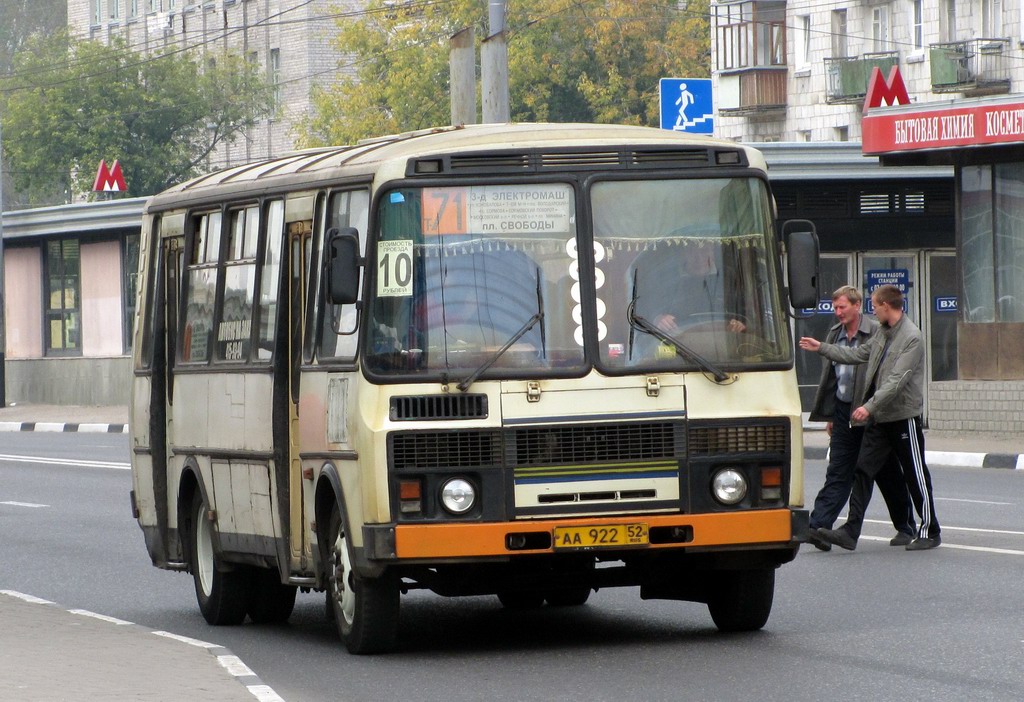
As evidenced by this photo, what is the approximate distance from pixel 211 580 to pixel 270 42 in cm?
7696

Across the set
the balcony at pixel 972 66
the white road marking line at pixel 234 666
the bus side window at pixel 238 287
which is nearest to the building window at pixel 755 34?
the balcony at pixel 972 66

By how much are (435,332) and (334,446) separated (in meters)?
0.73

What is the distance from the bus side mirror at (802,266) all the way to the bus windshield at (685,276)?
3.5 inches

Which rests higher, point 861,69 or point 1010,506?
point 861,69

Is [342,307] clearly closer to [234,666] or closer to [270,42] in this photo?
[234,666]

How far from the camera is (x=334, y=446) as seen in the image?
33.6 ft

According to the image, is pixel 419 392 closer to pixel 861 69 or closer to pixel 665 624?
pixel 665 624

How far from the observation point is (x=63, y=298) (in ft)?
156

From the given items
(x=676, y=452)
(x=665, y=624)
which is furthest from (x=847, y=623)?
(x=676, y=452)

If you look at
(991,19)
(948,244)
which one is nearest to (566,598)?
(948,244)

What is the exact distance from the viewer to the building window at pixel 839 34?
54.8 m

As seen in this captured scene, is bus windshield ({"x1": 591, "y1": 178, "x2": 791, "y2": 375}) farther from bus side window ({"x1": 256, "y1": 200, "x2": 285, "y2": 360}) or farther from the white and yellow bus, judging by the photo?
bus side window ({"x1": 256, "y1": 200, "x2": 285, "y2": 360})

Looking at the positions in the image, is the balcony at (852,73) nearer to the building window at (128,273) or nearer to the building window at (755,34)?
the building window at (755,34)

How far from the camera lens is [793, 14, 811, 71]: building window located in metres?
55.9
